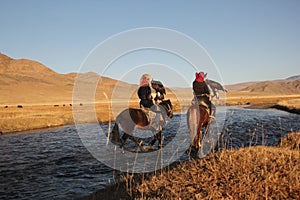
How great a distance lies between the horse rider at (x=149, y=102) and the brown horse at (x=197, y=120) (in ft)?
5.73

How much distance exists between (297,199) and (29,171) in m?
9.17

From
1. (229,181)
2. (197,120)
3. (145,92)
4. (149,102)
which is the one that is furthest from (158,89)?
(229,181)

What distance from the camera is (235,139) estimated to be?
50.2 feet

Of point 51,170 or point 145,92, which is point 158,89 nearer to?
point 145,92

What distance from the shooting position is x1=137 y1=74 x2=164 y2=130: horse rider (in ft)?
36.0

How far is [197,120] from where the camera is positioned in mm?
10719

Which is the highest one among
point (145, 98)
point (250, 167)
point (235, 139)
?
point (145, 98)

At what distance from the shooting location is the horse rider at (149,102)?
10961 millimetres

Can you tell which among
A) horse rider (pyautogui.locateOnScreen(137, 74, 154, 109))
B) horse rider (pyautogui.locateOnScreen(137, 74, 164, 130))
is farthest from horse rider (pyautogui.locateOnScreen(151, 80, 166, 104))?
horse rider (pyautogui.locateOnScreen(137, 74, 154, 109))

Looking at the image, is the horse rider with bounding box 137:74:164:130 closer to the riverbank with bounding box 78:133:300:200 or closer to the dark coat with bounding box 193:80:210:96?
the dark coat with bounding box 193:80:210:96

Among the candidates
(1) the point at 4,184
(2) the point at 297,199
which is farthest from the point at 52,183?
(2) the point at 297,199

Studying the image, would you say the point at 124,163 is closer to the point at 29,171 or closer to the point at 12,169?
the point at 29,171

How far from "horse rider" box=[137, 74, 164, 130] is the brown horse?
1747mm

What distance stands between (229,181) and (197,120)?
5.68 m
